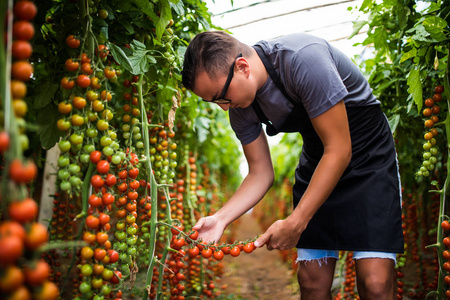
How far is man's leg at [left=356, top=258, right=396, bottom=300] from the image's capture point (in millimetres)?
1322

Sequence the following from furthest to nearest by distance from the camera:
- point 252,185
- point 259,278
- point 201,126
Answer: point 259,278 → point 201,126 → point 252,185

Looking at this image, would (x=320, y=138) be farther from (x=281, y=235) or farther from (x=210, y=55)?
(x=210, y=55)

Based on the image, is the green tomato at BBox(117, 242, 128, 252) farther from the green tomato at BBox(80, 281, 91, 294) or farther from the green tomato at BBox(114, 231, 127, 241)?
the green tomato at BBox(80, 281, 91, 294)

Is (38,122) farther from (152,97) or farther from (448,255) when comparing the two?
(448,255)

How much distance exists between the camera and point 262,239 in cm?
137

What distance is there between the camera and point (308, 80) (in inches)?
49.6

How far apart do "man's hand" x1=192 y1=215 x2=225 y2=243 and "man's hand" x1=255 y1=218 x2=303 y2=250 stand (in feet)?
0.80

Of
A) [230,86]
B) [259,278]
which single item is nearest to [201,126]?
[230,86]

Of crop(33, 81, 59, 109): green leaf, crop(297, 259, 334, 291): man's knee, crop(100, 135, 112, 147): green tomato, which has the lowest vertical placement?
crop(297, 259, 334, 291): man's knee

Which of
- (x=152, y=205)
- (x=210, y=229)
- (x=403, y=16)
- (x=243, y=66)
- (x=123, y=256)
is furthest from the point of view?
(x=403, y=16)

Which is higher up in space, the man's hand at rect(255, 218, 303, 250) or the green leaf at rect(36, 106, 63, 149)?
the green leaf at rect(36, 106, 63, 149)

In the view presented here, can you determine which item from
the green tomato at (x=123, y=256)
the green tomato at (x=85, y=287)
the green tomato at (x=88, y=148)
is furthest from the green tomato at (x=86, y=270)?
the green tomato at (x=88, y=148)

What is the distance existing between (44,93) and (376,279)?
137cm

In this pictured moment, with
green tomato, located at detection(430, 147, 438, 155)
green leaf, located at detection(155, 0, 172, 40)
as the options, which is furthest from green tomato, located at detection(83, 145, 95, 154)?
green tomato, located at detection(430, 147, 438, 155)
